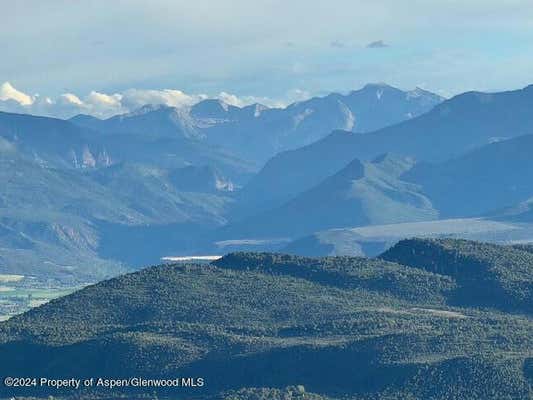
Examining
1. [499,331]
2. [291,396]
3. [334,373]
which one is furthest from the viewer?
[499,331]

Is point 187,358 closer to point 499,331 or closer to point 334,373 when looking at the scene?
point 334,373

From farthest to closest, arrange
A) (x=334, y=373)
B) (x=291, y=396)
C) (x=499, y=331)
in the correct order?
(x=499, y=331) → (x=334, y=373) → (x=291, y=396)

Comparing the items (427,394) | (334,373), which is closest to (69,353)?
(334,373)

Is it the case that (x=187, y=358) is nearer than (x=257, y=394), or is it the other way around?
(x=257, y=394)

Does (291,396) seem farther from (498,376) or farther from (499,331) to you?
A: (499,331)

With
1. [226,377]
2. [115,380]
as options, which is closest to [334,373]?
[226,377]

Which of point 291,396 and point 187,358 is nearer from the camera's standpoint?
point 291,396

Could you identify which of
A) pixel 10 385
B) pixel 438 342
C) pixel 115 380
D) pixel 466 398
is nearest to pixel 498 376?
pixel 466 398

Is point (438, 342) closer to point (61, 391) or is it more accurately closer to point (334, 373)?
point (334, 373)
